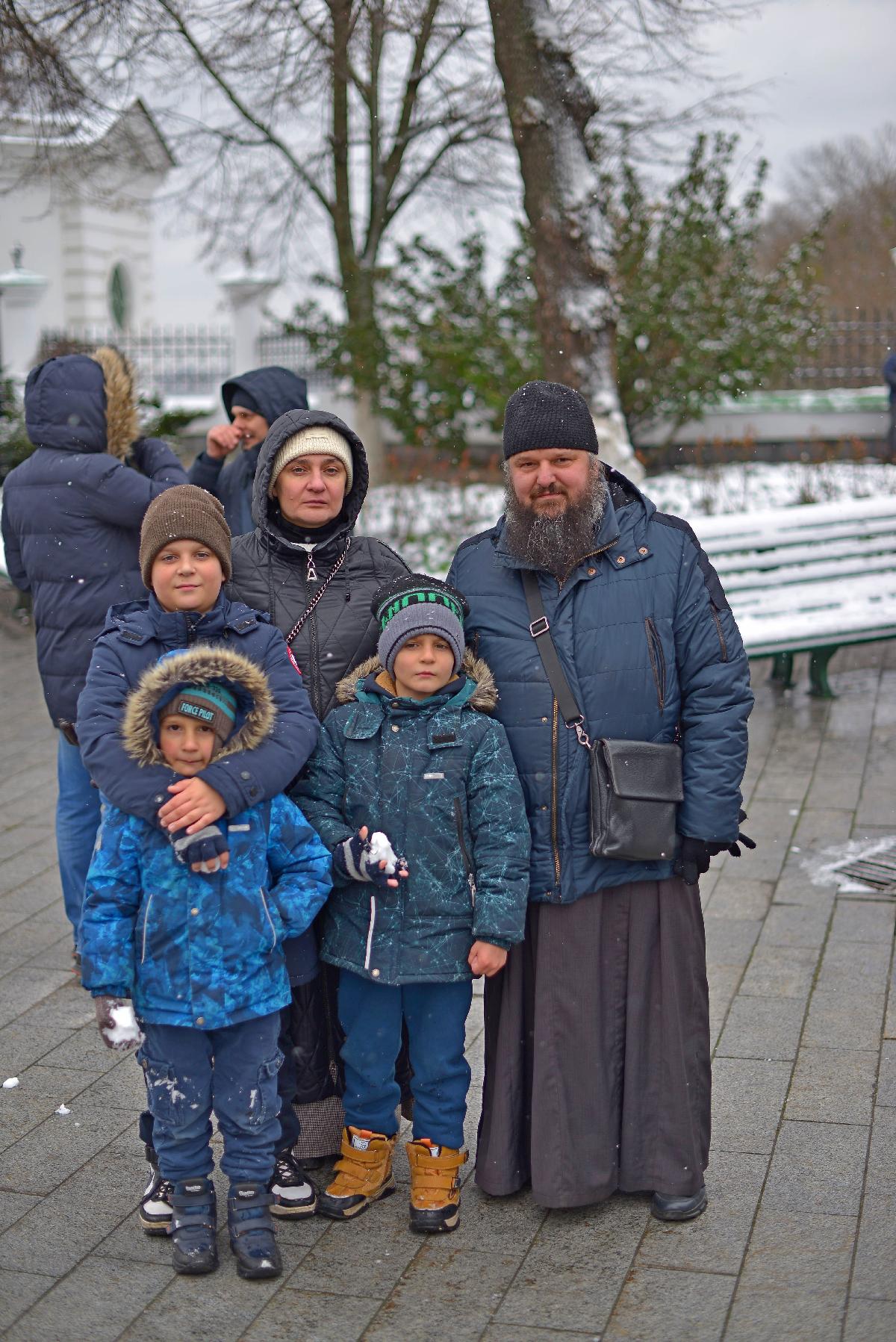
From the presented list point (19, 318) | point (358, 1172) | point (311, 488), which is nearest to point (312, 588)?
point (311, 488)

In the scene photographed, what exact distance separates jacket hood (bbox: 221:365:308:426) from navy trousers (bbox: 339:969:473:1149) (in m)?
2.26

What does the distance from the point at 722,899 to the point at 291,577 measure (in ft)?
8.54

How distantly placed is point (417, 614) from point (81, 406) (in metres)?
1.95

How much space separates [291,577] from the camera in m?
3.60

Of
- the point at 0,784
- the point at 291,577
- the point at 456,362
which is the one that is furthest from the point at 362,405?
the point at 291,577

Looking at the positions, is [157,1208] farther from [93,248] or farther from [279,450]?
[93,248]

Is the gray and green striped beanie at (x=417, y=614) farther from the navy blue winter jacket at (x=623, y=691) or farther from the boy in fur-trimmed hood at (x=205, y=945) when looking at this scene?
the boy in fur-trimmed hood at (x=205, y=945)

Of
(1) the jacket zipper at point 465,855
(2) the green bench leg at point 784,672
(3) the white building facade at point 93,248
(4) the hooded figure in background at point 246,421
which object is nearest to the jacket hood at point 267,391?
(4) the hooded figure in background at point 246,421

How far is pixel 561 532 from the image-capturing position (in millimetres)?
3324

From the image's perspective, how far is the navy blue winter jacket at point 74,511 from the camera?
185 inches

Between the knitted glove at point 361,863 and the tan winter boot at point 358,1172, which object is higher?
the knitted glove at point 361,863

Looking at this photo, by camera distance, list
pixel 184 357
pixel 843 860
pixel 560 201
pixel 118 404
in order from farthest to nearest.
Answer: pixel 184 357, pixel 560 201, pixel 843 860, pixel 118 404

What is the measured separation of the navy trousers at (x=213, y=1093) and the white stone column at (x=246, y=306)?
1534 centimetres

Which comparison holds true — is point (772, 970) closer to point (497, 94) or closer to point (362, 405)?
point (497, 94)
